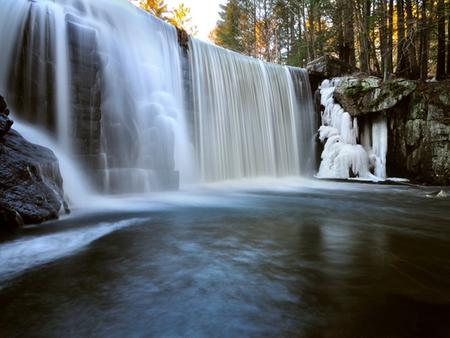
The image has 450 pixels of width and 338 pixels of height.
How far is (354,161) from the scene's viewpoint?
390 inches

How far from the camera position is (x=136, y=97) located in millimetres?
A: 6973

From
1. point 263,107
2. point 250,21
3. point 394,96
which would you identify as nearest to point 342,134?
point 394,96

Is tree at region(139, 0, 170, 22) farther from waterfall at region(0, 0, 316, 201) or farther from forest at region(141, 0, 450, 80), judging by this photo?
waterfall at region(0, 0, 316, 201)

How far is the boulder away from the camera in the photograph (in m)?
9.27

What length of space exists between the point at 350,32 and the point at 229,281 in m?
16.4

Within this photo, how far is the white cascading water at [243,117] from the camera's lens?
9195 millimetres

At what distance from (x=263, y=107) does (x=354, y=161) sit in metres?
4.22

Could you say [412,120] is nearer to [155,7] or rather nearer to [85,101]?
[85,101]

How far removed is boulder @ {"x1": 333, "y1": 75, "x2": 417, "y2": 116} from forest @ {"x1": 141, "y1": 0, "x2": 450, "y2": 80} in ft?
2.50

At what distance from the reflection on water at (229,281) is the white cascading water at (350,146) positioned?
7354 mm

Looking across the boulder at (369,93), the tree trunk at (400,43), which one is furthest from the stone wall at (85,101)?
the tree trunk at (400,43)

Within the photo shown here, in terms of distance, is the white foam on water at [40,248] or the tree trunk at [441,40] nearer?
the white foam on water at [40,248]

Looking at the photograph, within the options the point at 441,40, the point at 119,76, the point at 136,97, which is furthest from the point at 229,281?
the point at 441,40

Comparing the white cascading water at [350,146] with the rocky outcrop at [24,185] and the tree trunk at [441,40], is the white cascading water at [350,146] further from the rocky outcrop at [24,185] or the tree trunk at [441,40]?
the rocky outcrop at [24,185]
